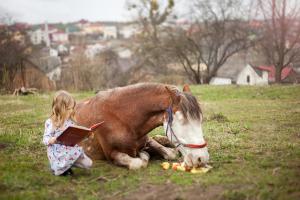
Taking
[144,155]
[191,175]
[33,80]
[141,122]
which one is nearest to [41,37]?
[33,80]

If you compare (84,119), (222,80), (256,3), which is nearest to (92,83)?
(256,3)

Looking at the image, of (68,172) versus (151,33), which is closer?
(68,172)

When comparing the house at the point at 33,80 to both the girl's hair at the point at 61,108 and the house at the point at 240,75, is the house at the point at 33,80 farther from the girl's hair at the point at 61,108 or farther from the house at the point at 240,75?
the house at the point at 240,75

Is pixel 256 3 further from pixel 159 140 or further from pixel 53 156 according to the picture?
pixel 53 156

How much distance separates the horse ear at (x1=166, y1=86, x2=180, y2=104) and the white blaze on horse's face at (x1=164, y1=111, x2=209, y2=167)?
181mm

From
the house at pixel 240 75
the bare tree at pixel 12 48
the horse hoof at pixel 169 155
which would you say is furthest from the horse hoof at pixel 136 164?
the house at pixel 240 75

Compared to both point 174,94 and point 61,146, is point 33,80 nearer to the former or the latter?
point 61,146

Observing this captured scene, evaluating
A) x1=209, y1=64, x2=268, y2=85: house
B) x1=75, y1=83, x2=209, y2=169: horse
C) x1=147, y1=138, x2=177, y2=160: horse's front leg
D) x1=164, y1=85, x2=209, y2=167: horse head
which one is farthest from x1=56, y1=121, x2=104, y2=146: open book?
x1=209, y1=64, x2=268, y2=85: house

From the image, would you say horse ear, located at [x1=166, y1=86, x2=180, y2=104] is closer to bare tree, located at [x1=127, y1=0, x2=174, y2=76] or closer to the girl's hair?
the girl's hair

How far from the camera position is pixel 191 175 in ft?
18.5

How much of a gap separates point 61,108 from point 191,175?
6.84 feet

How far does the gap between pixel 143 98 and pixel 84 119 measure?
1201 millimetres

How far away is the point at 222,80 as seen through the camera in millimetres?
52312

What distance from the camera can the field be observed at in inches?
195
